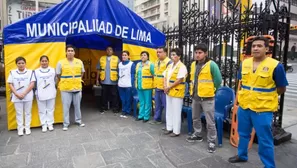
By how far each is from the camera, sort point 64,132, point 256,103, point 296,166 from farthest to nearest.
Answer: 1. point 64,132
2. point 296,166
3. point 256,103

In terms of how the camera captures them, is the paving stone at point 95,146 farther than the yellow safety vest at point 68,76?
No

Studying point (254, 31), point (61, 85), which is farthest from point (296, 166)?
point (61, 85)

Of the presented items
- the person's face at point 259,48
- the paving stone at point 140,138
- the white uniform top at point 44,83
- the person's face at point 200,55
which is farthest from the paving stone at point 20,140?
the person's face at point 259,48

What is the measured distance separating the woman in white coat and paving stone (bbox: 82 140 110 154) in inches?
47.5

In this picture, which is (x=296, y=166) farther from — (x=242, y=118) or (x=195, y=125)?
(x=195, y=125)

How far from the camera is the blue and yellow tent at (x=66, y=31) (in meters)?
4.48

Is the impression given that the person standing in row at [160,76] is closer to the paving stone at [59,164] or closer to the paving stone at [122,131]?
the paving stone at [122,131]

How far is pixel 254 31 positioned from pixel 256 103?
1.73 meters

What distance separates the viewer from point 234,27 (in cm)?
423

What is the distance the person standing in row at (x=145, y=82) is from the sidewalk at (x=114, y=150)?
20.6 inches

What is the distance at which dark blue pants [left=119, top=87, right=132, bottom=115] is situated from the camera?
222 inches

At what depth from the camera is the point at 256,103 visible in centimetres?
280

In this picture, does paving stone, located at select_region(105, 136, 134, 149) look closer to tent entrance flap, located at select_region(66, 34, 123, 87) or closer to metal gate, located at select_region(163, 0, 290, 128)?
metal gate, located at select_region(163, 0, 290, 128)

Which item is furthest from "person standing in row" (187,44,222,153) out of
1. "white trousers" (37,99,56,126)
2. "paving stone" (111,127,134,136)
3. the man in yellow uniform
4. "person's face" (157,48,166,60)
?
"white trousers" (37,99,56,126)
